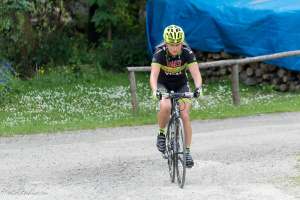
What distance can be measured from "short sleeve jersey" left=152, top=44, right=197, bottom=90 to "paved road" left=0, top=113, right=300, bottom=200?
3.71ft

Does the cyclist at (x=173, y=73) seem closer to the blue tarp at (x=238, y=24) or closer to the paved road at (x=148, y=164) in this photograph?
the paved road at (x=148, y=164)

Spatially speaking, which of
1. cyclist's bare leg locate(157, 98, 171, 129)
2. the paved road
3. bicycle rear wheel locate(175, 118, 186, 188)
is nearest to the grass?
the paved road

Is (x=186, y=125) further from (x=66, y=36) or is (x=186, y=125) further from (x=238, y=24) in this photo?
(x=66, y=36)

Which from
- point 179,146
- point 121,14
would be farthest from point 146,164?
Answer: point 121,14

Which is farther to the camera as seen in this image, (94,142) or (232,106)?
(232,106)

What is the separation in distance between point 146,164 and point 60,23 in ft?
40.2

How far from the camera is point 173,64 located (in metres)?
8.90

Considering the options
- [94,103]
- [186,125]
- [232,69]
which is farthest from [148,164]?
[94,103]

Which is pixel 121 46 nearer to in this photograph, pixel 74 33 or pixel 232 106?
pixel 74 33

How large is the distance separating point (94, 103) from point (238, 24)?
398cm

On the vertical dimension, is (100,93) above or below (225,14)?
below

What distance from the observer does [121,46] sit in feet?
69.4

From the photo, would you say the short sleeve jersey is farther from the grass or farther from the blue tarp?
the blue tarp

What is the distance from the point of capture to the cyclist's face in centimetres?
867
